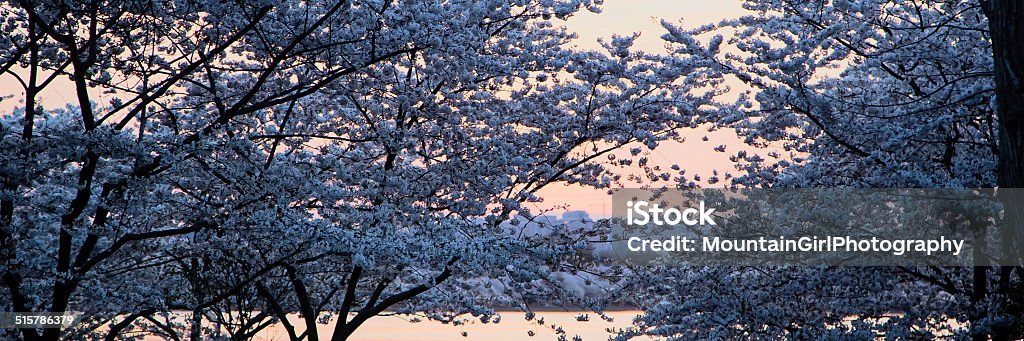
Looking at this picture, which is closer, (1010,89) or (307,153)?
(1010,89)

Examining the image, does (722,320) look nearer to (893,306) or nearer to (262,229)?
(893,306)

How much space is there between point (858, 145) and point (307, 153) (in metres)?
6.46

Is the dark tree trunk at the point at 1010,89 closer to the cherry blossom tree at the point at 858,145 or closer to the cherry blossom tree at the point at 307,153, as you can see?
the cherry blossom tree at the point at 858,145

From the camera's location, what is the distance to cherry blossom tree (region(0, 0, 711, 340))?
9.52 m

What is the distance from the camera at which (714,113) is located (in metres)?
14.3

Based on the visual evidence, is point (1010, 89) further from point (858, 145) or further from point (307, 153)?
point (307, 153)

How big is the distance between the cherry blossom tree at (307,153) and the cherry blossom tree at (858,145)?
149 centimetres

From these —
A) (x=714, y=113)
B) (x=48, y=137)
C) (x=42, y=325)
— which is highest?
(x=714, y=113)

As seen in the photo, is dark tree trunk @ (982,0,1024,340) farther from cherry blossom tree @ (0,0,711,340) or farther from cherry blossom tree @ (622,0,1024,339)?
cherry blossom tree @ (0,0,711,340)

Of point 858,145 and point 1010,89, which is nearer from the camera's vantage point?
point 1010,89

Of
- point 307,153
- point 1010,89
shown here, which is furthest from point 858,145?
point 307,153

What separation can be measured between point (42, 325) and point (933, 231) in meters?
9.02

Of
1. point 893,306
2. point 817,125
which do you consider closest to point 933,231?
point 893,306

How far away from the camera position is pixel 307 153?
12438mm
